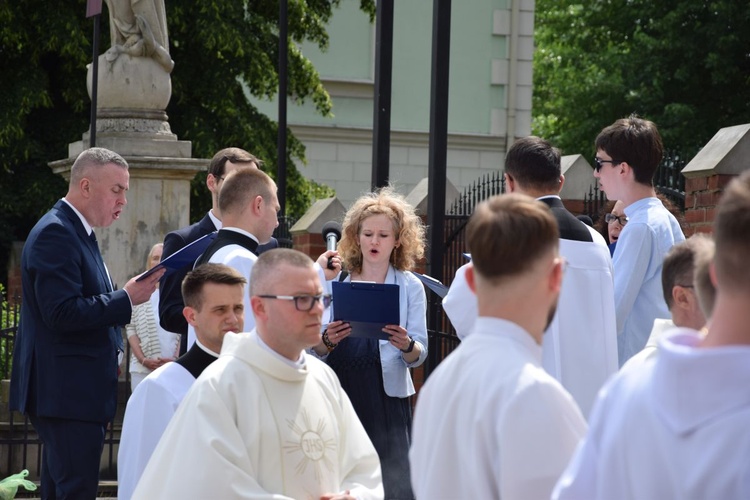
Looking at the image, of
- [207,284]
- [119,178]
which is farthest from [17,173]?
[207,284]

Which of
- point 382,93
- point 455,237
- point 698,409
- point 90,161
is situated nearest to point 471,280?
point 698,409

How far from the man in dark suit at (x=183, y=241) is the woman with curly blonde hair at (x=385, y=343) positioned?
0.70m

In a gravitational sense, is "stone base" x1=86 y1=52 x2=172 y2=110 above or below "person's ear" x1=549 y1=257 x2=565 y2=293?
above

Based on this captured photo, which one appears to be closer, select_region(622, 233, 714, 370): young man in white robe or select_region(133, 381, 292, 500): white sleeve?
select_region(133, 381, 292, 500): white sleeve

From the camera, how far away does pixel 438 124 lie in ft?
22.6

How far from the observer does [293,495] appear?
3.98m

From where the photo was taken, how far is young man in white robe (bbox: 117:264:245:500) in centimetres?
470

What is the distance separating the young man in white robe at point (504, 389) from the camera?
8.57 feet

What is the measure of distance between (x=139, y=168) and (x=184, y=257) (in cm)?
468

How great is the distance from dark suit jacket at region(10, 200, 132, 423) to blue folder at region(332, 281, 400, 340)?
1.03 meters

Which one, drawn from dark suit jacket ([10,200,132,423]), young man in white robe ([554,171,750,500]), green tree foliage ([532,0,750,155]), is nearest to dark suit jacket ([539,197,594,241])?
dark suit jacket ([10,200,132,423])

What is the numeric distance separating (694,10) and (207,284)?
23.6 metres

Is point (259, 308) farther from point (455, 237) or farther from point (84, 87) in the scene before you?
point (84, 87)

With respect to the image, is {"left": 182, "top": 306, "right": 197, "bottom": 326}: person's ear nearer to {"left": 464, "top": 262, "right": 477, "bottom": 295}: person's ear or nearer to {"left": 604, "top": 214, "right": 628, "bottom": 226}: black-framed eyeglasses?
{"left": 464, "top": 262, "right": 477, "bottom": 295}: person's ear
